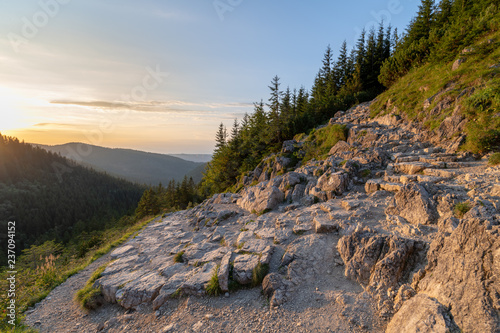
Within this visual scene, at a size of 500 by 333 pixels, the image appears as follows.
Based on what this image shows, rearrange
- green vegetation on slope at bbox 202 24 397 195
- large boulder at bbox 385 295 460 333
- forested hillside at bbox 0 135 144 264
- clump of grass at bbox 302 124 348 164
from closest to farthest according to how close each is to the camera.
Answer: large boulder at bbox 385 295 460 333 < clump of grass at bbox 302 124 348 164 < green vegetation on slope at bbox 202 24 397 195 < forested hillside at bbox 0 135 144 264

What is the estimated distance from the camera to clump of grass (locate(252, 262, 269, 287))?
8094 mm

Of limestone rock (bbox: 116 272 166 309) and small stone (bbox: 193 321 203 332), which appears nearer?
small stone (bbox: 193 321 203 332)

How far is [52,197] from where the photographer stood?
12438cm

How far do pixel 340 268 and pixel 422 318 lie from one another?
3.06 meters

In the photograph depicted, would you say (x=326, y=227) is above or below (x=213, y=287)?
above

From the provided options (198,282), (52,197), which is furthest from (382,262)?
(52,197)

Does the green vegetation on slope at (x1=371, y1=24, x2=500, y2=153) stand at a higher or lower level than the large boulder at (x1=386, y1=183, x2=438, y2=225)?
higher

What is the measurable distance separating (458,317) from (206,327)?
6551 millimetres

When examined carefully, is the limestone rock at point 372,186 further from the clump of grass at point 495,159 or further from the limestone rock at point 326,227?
the clump of grass at point 495,159

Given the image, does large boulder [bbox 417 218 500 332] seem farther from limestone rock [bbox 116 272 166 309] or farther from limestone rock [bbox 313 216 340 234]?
limestone rock [bbox 116 272 166 309]

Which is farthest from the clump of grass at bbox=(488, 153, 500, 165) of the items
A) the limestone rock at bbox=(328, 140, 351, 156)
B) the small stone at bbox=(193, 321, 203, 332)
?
the small stone at bbox=(193, 321, 203, 332)

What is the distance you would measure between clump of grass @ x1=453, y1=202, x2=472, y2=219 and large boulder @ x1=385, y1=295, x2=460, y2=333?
3750 millimetres

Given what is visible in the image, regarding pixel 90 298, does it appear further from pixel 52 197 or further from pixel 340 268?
pixel 52 197

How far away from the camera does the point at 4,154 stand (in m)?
144
